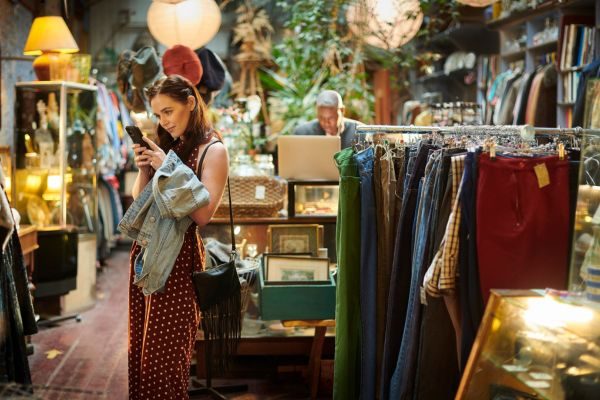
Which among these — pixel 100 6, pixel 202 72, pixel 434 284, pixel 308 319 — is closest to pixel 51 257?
pixel 202 72

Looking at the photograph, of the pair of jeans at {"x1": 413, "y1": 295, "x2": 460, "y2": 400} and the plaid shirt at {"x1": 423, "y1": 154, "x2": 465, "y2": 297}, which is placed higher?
the plaid shirt at {"x1": 423, "y1": 154, "x2": 465, "y2": 297}

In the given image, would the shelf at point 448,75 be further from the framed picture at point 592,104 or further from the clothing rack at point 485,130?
the framed picture at point 592,104

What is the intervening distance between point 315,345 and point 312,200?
37.8 inches

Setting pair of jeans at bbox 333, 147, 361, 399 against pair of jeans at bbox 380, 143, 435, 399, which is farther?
pair of jeans at bbox 333, 147, 361, 399

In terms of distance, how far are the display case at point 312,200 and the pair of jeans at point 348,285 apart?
125cm

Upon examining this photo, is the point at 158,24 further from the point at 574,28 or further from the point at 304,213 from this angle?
the point at 574,28

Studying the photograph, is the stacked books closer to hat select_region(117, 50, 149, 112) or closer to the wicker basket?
the wicker basket

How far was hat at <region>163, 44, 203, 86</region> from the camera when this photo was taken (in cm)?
505

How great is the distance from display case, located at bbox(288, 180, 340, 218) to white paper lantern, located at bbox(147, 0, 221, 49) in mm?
1759

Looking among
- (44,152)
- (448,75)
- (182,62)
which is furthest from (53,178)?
(448,75)

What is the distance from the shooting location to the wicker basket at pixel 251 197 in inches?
194

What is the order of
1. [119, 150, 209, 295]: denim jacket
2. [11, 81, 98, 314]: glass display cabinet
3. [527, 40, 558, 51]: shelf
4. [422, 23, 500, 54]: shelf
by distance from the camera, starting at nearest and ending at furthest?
[119, 150, 209, 295]: denim jacket → [11, 81, 98, 314]: glass display cabinet → [527, 40, 558, 51]: shelf → [422, 23, 500, 54]: shelf

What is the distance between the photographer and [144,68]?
219 inches

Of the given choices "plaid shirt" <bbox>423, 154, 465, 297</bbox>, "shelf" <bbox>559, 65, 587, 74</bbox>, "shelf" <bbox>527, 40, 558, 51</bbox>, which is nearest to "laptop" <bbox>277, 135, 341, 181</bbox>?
"plaid shirt" <bbox>423, 154, 465, 297</bbox>
